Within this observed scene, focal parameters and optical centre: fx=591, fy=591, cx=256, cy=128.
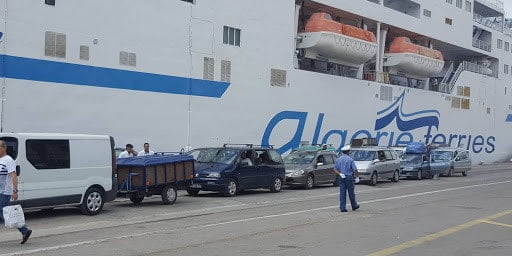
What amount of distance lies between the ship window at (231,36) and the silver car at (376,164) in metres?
7.37

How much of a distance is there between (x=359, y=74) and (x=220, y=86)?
14034 mm

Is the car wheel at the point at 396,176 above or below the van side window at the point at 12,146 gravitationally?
below

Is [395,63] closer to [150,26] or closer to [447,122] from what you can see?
[447,122]

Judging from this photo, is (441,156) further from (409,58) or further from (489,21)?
(489,21)

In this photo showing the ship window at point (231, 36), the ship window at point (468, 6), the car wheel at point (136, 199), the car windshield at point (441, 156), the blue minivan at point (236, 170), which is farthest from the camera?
the ship window at point (468, 6)

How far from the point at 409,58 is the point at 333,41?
32.5 ft

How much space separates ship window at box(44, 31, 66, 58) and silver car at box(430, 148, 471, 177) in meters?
19.4

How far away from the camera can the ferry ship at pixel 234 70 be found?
20.1m

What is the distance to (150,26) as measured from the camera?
23.5m

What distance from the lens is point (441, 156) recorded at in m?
32.1

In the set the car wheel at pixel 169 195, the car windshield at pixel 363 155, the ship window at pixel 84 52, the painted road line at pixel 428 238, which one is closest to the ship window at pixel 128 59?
the ship window at pixel 84 52

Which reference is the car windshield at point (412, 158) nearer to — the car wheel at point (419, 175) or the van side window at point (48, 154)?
the car wheel at point (419, 175)

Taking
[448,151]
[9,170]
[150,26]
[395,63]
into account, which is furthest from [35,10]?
[395,63]

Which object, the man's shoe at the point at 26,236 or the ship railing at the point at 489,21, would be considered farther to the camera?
the ship railing at the point at 489,21
